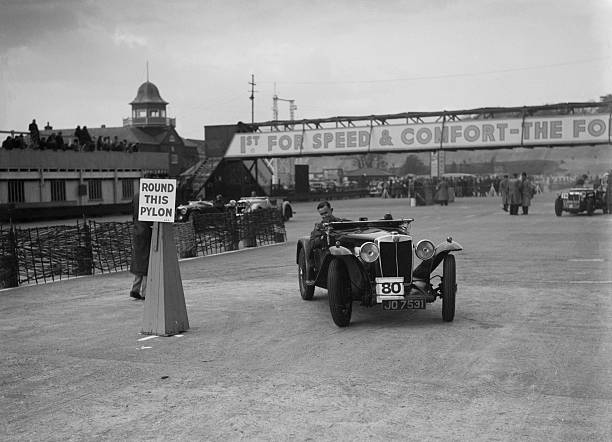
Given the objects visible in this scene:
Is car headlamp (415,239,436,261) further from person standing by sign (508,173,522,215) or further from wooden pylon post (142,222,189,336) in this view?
Result: person standing by sign (508,173,522,215)

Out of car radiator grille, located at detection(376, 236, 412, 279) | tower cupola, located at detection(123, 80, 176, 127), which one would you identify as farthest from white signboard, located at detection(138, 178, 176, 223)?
tower cupola, located at detection(123, 80, 176, 127)

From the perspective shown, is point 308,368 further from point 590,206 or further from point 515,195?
point 515,195

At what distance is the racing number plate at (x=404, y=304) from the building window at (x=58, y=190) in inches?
1506

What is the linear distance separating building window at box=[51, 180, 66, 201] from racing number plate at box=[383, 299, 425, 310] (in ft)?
126

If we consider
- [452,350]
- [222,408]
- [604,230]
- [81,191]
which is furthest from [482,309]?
[81,191]

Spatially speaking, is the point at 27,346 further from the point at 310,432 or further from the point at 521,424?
the point at 521,424

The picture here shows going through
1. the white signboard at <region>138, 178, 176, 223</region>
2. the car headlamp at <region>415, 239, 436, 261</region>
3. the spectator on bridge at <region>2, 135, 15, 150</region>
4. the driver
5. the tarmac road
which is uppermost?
the spectator on bridge at <region>2, 135, 15, 150</region>

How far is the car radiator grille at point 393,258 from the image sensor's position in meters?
9.89

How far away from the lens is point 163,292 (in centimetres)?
944

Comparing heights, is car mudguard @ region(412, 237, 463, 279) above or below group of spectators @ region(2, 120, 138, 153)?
below

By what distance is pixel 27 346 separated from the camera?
29.0 feet

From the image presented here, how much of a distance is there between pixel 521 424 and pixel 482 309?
5152 millimetres

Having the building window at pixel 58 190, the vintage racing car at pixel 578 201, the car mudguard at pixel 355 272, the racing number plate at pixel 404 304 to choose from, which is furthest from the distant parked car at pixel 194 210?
the racing number plate at pixel 404 304

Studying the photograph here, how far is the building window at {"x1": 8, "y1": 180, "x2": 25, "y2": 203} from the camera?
134 feet
